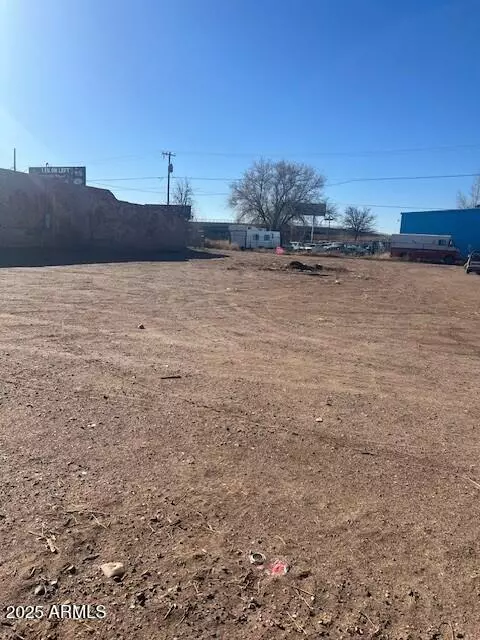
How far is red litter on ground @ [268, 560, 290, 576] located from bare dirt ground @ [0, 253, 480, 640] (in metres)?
0.04

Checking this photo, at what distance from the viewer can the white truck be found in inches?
2077

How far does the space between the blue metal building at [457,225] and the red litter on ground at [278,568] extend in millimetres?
69181

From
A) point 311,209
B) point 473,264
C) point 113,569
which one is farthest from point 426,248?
point 113,569

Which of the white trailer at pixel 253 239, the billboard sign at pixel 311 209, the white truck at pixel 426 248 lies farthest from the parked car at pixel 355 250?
the billboard sign at pixel 311 209

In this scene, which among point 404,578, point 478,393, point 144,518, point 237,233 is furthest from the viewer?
point 237,233

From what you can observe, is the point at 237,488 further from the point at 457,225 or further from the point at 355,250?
the point at 457,225

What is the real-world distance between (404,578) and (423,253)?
180ft

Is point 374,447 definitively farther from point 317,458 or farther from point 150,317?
point 150,317

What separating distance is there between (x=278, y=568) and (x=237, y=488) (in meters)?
0.90

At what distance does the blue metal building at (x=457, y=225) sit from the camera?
222 feet

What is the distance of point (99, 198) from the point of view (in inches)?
1479

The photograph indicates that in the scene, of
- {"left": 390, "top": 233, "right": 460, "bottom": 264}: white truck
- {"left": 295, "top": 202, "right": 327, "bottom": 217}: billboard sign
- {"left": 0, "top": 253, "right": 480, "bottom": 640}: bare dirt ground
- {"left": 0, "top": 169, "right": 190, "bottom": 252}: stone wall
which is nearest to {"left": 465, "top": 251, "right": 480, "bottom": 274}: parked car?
{"left": 390, "top": 233, "right": 460, "bottom": 264}: white truck

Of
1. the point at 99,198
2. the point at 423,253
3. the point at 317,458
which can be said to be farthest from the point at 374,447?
the point at 423,253

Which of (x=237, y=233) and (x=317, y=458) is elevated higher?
(x=237, y=233)
